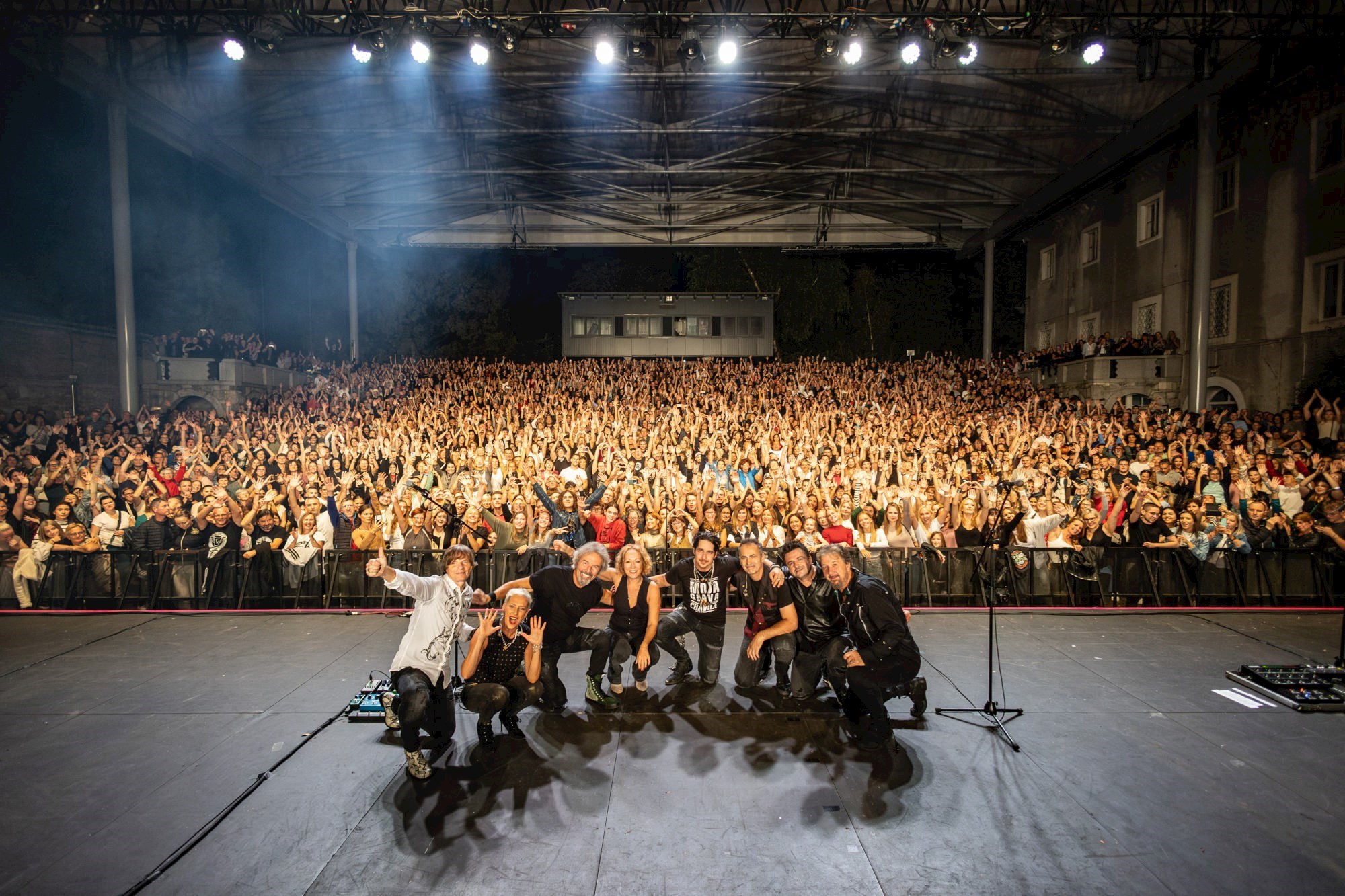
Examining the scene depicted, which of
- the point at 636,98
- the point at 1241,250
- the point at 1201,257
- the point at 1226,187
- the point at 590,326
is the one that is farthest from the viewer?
the point at 590,326

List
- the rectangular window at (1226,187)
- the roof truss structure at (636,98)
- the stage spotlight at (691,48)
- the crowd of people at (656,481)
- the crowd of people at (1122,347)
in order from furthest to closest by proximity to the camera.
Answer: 1. the crowd of people at (1122,347)
2. the rectangular window at (1226,187)
3. the stage spotlight at (691,48)
4. the roof truss structure at (636,98)
5. the crowd of people at (656,481)

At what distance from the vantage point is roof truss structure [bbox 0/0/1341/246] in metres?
11.1

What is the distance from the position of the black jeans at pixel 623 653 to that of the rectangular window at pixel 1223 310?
1838 centimetres

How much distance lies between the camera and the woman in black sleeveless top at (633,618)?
5.02 meters

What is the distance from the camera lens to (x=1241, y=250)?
52.9 feet

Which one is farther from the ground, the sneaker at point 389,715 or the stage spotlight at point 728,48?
the stage spotlight at point 728,48

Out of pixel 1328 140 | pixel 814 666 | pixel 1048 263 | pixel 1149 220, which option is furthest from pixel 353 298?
pixel 1328 140

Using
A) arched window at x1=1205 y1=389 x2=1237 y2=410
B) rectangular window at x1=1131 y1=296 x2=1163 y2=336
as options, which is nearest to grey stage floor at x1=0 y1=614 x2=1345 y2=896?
arched window at x1=1205 y1=389 x2=1237 y2=410

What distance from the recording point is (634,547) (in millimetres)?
5043

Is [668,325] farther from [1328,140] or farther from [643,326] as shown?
[1328,140]

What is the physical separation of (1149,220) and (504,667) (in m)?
22.8

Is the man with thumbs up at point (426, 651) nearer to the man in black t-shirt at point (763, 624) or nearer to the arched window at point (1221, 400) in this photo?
the man in black t-shirt at point (763, 624)

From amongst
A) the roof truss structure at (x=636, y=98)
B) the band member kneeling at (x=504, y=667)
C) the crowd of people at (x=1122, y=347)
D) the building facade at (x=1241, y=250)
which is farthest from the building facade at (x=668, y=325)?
the band member kneeling at (x=504, y=667)

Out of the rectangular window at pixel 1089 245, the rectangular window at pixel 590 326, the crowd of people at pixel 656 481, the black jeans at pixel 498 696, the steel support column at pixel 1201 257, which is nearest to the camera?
the black jeans at pixel 498 696
